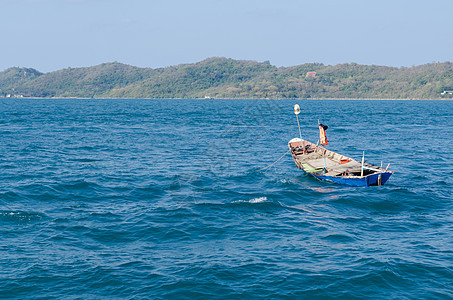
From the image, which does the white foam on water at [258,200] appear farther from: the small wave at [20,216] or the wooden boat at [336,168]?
the small wave at [20,216]

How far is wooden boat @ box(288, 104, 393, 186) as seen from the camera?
114 feet

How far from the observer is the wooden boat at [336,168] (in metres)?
34.7

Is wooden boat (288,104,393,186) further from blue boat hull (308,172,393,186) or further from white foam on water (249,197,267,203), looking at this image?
white foam on water (249,197,267,203)

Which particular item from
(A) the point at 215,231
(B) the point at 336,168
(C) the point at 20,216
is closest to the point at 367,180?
(B) the point at 336,168

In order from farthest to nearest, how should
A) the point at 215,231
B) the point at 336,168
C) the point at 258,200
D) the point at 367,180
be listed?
1. the point at 336,168
2. the point at 367,180
3. the point at 258,200
4. the point at 215,231

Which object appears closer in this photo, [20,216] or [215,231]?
[215,231]

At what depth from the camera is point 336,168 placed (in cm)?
3819

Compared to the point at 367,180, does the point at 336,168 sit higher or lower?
higher

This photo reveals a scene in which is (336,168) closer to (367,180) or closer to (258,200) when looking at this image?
(367,180)

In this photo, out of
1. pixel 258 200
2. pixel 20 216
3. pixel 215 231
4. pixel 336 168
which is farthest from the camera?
pixel 336 168

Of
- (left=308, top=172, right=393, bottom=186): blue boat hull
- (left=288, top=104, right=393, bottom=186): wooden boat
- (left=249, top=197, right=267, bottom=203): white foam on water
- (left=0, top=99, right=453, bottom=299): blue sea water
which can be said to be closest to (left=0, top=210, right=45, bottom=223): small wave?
(left=0, top=99, right=453, bottom=299): blue sea water

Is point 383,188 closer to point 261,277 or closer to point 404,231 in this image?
point 404,231

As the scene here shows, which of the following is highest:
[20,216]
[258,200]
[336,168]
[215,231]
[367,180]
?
[336,168]

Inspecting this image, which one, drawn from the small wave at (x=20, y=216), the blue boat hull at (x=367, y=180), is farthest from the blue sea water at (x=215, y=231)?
the blue boat hull at (x=367, y=180)
